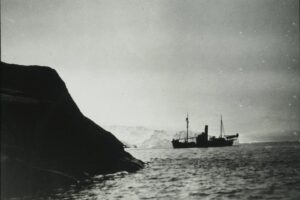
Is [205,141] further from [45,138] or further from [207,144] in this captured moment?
[45,138]

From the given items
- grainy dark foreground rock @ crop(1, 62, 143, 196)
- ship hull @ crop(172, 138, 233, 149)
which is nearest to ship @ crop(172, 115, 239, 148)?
ship hull @ crop(172, 138, 233, 149)

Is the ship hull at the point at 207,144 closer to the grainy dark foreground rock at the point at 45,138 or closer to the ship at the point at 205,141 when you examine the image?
the ship at the point at 205,141

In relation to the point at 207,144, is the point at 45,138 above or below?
above

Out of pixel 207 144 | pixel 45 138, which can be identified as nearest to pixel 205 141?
pixel 207 144

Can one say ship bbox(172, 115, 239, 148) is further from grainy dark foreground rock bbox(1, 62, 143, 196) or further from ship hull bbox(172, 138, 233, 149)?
grainy dark foreground rock bbox(1, 62, 143, 196)

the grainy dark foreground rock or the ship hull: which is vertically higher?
the grainy dark foreground rock

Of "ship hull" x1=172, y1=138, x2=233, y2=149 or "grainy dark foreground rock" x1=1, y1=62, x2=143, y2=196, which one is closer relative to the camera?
"grainy dark foreground rock" x1=1, y1=62, x2=143, y2=196

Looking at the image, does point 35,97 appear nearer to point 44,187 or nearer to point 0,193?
point 44,187

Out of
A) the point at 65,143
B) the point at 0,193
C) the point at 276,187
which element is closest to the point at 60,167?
the point at 65,143

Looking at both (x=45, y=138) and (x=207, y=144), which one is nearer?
(x=45, y=138)
